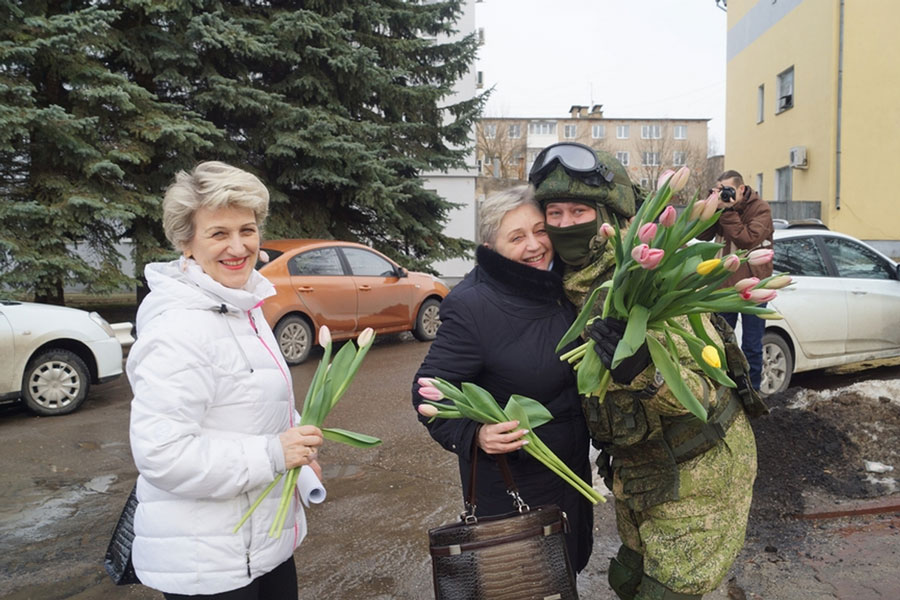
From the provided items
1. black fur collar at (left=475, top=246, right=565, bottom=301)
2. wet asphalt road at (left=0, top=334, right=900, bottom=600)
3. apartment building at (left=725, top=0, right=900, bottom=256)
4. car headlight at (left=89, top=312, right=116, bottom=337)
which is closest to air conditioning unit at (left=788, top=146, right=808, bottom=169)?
apartment building at (left=725, top=0, right=900, bottom=256)

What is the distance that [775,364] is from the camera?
285 inches

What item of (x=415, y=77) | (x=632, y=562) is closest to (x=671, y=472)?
(x=632, y=562)

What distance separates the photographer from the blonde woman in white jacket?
1.81 meters

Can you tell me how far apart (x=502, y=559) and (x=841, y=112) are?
19.5 m

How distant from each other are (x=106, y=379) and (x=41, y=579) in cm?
413

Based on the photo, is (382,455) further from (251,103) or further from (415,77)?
(415,77)

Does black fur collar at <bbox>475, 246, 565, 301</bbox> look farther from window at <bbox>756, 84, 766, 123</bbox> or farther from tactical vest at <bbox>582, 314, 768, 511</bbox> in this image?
window at <bbox>756, 84, 766, 123</bbox>

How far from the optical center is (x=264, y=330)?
222 centimetres

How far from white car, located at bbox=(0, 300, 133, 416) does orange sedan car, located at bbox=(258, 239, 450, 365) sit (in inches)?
78.2

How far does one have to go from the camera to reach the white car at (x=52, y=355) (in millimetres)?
6785

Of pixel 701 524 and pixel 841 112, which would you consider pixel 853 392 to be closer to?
pixel 701 524

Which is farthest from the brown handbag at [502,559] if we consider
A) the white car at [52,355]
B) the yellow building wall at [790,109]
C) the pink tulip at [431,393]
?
the yellow building wall at [790,109]

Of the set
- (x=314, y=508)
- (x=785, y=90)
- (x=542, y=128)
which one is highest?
(x=542, y=128)

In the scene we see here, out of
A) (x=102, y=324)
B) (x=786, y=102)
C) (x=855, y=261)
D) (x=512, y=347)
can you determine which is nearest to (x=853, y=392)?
(x=855, y=261)
